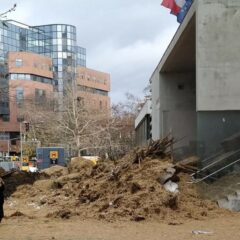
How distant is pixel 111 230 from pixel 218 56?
7.37 m

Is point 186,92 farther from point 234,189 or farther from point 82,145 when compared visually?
point 82,145

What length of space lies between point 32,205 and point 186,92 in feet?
42.3

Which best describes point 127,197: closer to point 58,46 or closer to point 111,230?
point 111,230

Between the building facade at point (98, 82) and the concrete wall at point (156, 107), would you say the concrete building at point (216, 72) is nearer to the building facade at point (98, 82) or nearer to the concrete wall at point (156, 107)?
the concrete wall at point (156, 107)

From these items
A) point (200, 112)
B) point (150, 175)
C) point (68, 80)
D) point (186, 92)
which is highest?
point (68, 80)

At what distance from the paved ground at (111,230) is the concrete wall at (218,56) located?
4.28 m

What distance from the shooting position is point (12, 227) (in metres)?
14.3

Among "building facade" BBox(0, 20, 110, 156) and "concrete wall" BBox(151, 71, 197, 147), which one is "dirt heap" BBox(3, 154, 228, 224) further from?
"building facade" BBox(0, 20, 110, 156)

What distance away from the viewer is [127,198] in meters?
16.6

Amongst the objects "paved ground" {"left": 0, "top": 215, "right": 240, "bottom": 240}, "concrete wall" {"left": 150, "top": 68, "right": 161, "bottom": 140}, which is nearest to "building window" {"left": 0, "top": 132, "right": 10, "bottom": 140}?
"concrete wall" {"left": 150, "top": 68, "right": 161, "bottom": 140}

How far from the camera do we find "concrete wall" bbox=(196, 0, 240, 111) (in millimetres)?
18375

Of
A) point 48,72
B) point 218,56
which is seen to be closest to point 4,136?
point 48,72

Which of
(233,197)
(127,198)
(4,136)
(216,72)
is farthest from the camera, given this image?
(4,136)

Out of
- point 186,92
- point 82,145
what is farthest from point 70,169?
point 82,145
